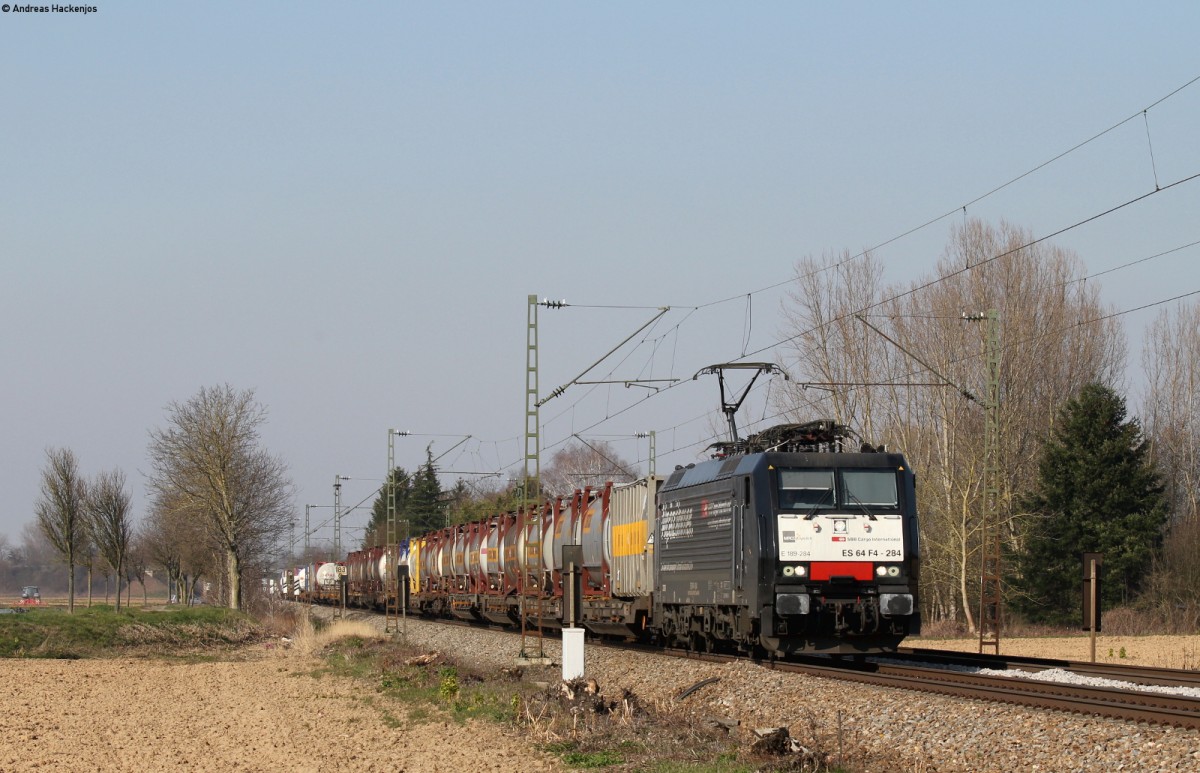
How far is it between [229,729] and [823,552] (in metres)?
9.10

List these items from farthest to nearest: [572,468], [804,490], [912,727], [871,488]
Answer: [572,468], [871,488], [804,490], [912,727]

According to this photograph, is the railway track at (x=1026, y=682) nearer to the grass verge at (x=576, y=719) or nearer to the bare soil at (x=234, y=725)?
the grass verge at (x=576, y=719)

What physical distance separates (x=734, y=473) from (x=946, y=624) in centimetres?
2559

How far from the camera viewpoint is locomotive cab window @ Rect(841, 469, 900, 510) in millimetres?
20562

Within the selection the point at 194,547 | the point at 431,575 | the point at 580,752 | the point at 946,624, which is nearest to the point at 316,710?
the point at 580,752

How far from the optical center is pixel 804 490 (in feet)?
67.2

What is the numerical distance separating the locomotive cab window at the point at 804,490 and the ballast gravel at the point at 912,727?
2624mm

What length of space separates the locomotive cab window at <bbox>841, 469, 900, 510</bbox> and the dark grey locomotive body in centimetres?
2

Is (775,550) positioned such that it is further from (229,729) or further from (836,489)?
(229,729)

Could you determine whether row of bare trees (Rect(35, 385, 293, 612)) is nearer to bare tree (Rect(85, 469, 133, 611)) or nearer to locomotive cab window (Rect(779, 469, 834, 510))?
bare tree (Rect(85, 469, 133, 611))

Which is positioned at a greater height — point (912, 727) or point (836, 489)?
point (836, 489)

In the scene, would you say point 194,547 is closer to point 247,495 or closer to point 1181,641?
point 247,495

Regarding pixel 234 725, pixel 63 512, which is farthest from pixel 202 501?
pixel 234 725

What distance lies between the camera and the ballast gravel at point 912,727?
11.9 metres
